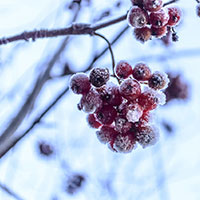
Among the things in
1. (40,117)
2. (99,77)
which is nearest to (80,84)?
(99,77)

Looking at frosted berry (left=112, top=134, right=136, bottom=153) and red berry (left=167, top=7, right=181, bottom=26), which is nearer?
frosted berry (left=112, top=134, right=136, bottom=153)

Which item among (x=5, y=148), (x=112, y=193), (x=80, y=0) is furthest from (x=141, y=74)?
(x=112, y=193)

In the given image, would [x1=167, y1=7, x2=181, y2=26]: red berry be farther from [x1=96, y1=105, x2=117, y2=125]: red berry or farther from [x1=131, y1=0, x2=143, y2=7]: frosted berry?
[x1=96, y1=105, x2=117, y2=125]: red berry

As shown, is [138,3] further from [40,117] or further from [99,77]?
[40,117]

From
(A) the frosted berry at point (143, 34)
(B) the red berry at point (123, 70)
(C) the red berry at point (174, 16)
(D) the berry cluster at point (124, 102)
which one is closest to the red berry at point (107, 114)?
(D) the berry cluster at point (124, 102)

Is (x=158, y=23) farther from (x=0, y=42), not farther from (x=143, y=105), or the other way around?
(x=0, y=42)

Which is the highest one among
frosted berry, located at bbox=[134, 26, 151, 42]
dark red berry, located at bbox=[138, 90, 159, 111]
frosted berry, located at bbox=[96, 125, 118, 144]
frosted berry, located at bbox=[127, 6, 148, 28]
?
frosted berry, located at bbox=[127, 6, 148, 28]

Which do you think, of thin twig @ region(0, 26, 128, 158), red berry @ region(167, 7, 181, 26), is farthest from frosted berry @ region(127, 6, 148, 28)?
thin twig @ region(0, 26, 128, 158)
